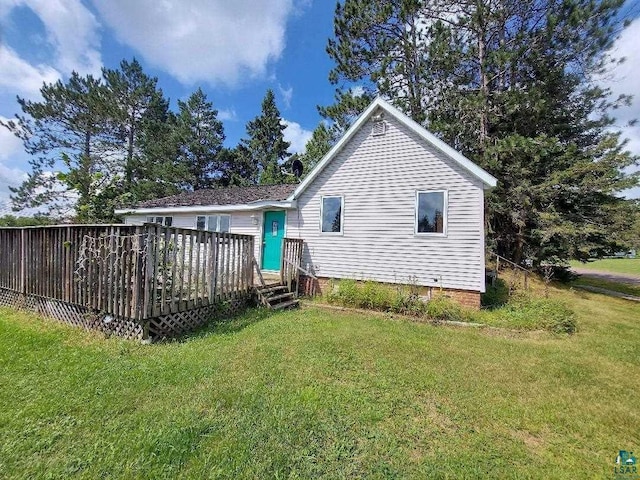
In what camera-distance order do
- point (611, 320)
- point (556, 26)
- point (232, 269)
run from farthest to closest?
point (556, 26), point (611, 320), point (232, 269)

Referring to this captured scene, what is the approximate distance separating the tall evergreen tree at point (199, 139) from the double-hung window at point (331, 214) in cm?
2184

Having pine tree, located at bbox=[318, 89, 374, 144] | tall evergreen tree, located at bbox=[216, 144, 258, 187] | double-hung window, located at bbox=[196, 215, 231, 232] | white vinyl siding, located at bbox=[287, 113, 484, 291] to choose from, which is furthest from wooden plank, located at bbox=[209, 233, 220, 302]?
tall evergreen tree, located at bbox=[216, 144, 258, 187]

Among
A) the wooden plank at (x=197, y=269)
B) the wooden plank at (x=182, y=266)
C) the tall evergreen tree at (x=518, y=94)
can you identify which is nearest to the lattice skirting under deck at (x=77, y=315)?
the wooden plank at (x=182, y=266)

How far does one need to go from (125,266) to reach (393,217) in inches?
288

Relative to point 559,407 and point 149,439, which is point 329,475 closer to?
point 149,439

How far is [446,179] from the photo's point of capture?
8.70 m

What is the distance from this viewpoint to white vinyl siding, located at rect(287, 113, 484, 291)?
332 inches

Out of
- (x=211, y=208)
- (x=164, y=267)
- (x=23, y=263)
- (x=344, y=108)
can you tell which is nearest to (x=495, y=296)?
(x=164, y=267)

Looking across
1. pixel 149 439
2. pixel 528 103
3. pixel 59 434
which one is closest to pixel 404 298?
pixel 149 439

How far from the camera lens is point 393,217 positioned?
935 centimetres

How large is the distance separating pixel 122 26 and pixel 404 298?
13.5 meters

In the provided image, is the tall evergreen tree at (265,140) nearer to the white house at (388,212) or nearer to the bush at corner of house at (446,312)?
the white house at (388,212)

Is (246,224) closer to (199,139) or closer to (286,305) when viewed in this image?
(286,305)

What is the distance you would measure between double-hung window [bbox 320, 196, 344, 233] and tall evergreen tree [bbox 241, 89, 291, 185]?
20643 millimetres
